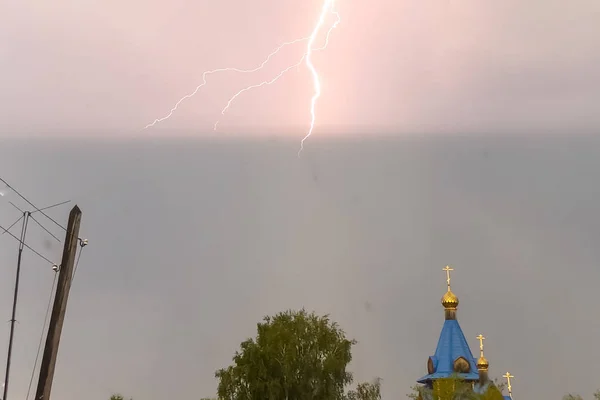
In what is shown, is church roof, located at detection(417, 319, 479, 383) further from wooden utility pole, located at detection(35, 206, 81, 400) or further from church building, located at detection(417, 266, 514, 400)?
wooden utility pole, located at detection(35, 206, 81, 400)

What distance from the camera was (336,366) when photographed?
125ft

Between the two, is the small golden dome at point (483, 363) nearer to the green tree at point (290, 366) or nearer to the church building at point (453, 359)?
the church building at point (453, 359)

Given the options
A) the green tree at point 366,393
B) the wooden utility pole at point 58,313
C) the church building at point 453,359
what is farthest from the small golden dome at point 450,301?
the wooden utility pole at point 58,313

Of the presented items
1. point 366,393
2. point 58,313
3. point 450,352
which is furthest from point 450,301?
point 58,313

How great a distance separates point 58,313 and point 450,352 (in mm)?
49249

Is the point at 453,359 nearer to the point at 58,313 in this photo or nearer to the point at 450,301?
the point at 450,301

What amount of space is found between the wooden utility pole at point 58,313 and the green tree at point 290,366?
20.0 meters

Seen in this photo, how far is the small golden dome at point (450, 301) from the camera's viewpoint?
6638cm

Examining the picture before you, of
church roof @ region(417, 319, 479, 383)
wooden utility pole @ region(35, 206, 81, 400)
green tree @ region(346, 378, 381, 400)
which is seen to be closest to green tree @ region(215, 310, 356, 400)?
green tree @ region(346, 378, 381, 400)

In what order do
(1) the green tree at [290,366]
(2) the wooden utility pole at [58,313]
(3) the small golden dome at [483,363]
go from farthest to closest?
(3) the small golden dome at [483,363]
(1) the green tree at [290,366]
(2) the wooden utility pole at [58,313]

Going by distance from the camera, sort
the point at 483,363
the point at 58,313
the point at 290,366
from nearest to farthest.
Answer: the point at 58,313
the point at 290,366
the point at 483,363

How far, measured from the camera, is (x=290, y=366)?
38125mm

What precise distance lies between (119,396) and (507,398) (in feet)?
98.1

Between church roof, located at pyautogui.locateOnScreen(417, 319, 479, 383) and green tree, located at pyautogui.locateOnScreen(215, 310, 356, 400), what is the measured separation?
82.0ft
